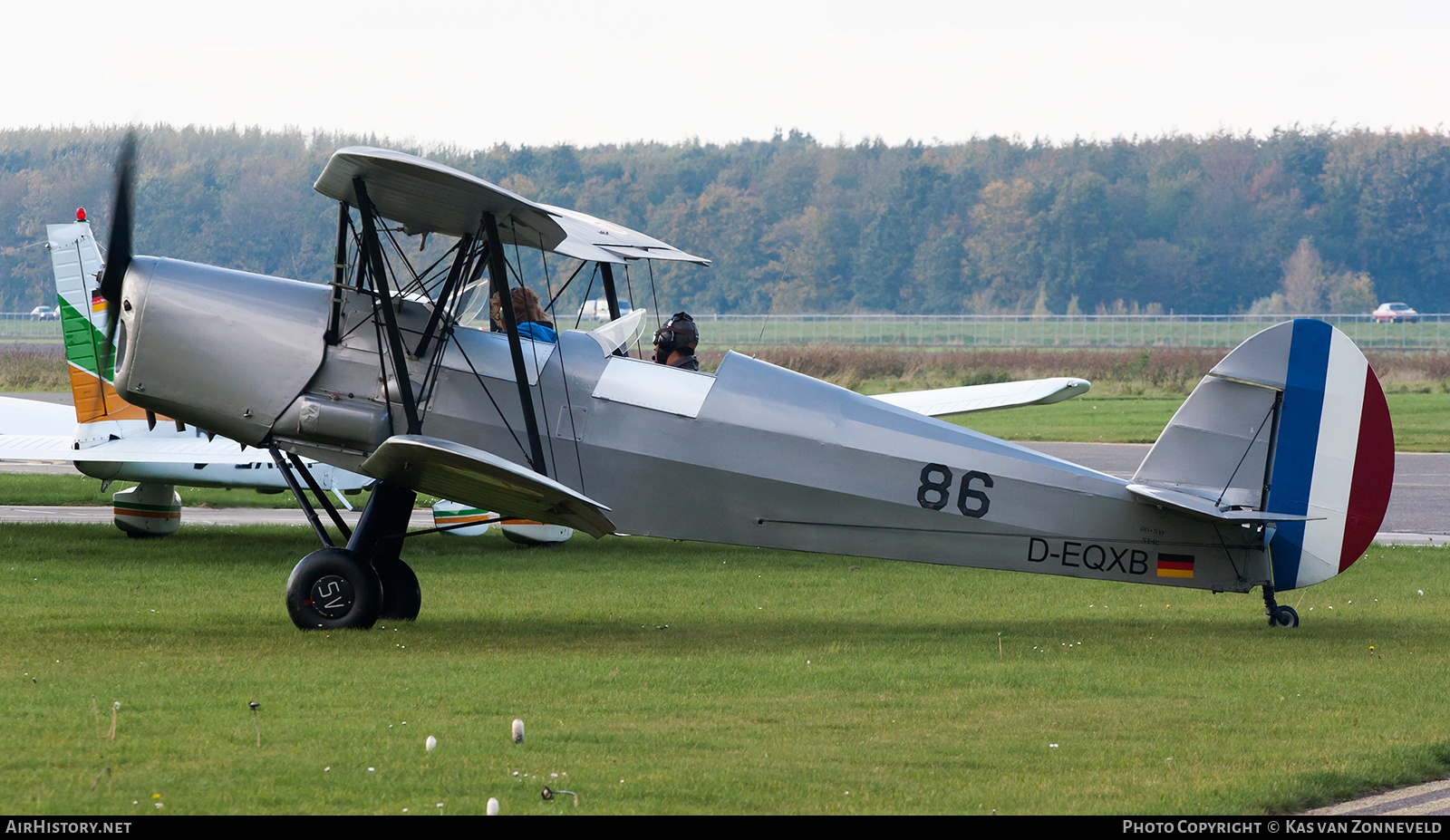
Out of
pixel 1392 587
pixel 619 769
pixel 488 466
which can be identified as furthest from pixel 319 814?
pixel 1392 587

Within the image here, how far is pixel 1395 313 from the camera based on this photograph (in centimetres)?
7950

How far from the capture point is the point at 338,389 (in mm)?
8742

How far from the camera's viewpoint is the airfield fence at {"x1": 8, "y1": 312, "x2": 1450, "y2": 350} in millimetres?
61188

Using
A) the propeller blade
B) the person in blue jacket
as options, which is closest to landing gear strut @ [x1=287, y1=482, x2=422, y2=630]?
the person in blue jacket

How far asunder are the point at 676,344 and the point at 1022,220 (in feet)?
274

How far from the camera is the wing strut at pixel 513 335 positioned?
26.9ft

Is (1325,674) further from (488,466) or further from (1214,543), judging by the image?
(488,466)

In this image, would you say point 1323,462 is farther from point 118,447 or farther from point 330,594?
point 118,447

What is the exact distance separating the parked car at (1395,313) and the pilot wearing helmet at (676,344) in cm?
7391

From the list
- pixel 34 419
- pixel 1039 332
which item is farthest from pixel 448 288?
pixel 1039 332

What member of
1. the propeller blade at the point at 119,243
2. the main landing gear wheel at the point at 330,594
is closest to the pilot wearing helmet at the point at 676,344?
the main landing gear wheel at the point at 330,594

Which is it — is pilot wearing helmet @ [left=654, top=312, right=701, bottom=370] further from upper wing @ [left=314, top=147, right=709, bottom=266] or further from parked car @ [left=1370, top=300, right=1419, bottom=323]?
parked car @ [left=1370, top=300, right=1419, bottom=323]
